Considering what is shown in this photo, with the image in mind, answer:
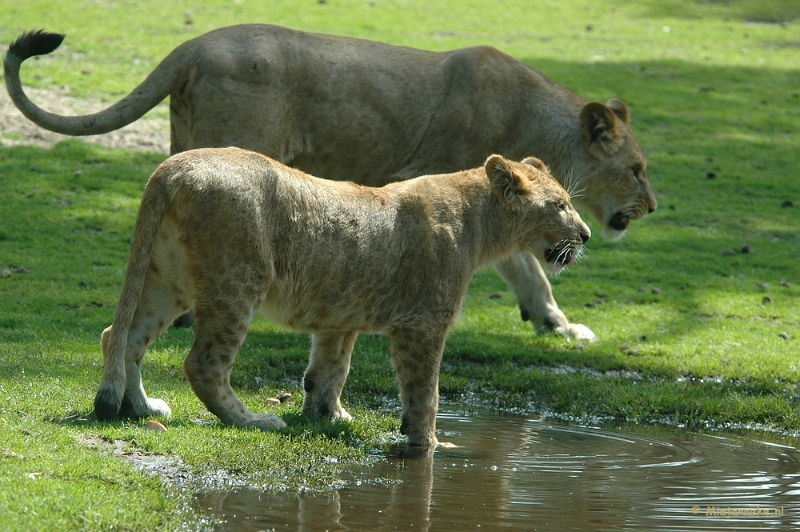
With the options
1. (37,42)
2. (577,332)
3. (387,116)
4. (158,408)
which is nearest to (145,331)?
(158,408)

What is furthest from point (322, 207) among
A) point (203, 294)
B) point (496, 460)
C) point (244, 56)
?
point (244, 56)

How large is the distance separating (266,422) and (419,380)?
1049mm

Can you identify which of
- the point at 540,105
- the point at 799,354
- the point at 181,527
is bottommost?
the point at 181,527

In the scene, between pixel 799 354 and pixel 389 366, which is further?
pixel 799 354

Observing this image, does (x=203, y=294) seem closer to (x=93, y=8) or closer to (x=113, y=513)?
(x=113, y=513)

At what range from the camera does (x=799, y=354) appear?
10445mm

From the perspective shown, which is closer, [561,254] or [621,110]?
[561,254]

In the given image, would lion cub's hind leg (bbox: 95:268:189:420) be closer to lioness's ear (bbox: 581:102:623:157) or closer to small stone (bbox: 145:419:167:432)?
small stone (bbox: 145:419:167:432)

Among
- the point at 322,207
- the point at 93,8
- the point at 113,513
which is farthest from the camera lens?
the point at 93,8

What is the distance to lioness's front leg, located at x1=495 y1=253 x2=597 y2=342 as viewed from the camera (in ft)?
35.8

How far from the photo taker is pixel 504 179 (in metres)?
7.96

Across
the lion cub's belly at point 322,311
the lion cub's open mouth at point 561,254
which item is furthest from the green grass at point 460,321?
the lion cub's open mouth at point 561,254

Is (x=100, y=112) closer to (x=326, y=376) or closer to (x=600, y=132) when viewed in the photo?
(x=326, y=376)

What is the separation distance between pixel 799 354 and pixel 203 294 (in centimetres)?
624
